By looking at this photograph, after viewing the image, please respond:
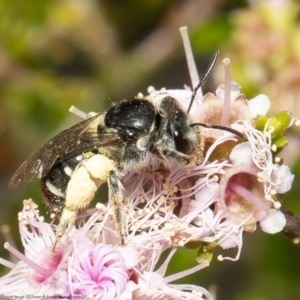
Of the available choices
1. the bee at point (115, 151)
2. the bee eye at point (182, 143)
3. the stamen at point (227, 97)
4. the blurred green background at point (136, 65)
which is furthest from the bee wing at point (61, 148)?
the blurred green background at point (136, 65)

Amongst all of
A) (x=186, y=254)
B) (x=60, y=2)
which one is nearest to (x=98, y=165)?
(x=186, y=254)

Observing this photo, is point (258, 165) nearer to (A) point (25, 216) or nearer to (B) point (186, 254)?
(A) point (25, 216)

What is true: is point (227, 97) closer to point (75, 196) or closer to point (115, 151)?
point (115, 151)

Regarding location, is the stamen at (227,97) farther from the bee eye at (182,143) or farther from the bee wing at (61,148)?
the bee wing at (61,148)

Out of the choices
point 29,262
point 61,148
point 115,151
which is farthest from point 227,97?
point 29,262

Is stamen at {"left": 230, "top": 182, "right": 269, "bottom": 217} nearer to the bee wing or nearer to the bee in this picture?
the bee

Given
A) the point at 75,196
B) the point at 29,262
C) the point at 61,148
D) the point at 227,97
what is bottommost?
the point at 29,262

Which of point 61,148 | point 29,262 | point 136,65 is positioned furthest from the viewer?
point 136,65
